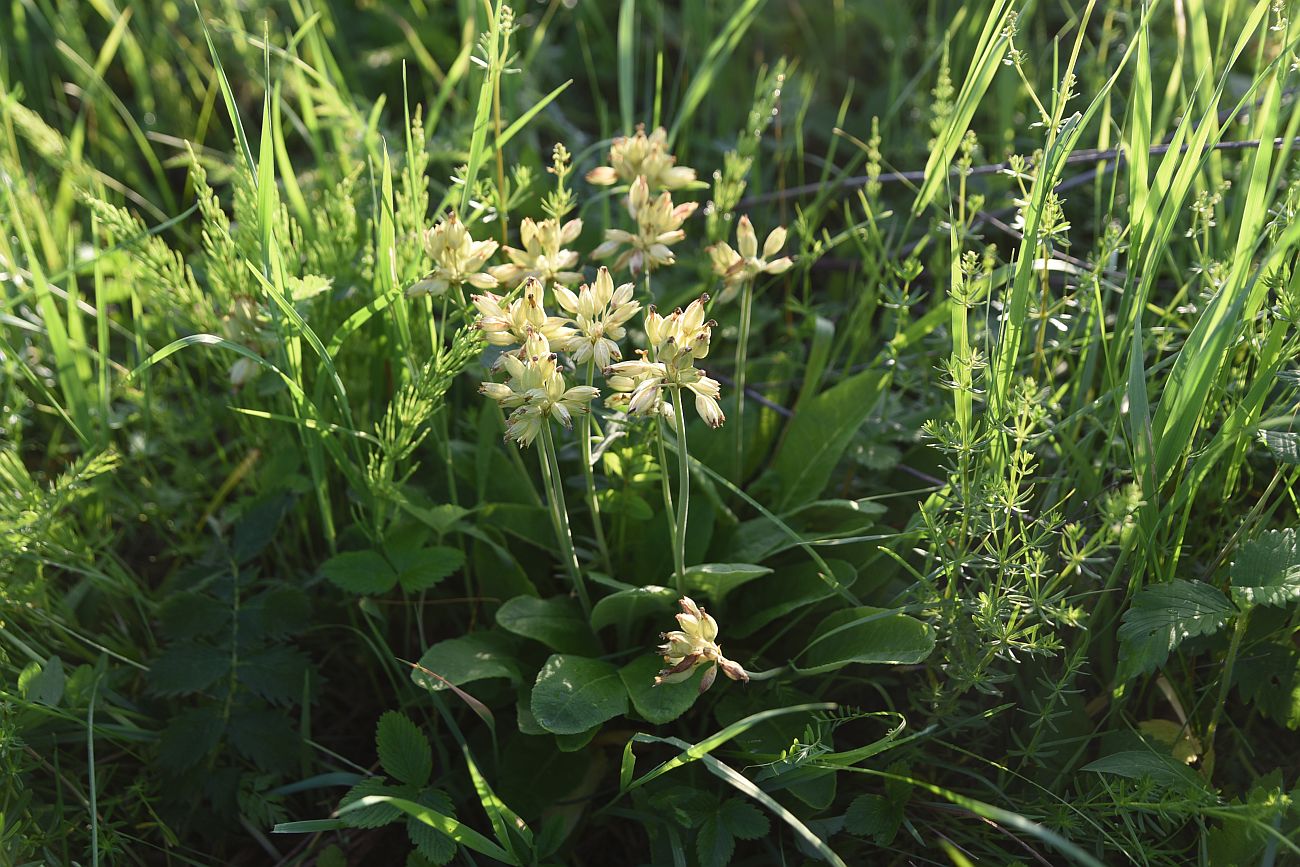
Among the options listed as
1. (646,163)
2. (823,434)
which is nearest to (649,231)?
(646,163)

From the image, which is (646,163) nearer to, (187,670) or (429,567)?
(429,567)

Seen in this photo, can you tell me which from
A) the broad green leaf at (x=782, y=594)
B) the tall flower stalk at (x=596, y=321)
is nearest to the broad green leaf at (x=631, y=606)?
the broad green leaf at (x=782, y=594)

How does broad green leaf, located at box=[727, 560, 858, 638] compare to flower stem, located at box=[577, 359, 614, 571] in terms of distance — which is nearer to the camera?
flower stem, located at box=[577, 359, 614, 571]

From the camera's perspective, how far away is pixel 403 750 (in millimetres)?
1517

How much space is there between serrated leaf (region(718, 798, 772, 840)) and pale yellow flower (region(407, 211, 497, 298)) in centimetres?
82

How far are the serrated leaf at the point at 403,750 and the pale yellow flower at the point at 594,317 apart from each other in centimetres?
61

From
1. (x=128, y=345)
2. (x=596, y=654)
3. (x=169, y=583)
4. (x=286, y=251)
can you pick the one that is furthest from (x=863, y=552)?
(x=128, y=345)

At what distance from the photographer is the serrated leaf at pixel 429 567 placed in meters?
1.62

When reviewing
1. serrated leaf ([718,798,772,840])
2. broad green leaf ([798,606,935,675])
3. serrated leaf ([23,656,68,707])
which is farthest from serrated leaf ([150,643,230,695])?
broad green leaf ([798,606,935,675])

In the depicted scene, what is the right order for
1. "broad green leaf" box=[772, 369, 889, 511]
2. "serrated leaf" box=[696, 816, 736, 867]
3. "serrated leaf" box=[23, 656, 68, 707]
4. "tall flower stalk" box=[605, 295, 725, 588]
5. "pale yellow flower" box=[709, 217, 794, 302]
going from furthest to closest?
"broad green leaf" box=[772, 369, 889, 511], "pale yellow flower" box=[709, 217, 794, 302], "serrated leaf" box=[23, 656, 68, 707], "serrated leaf" box=[696, 816, 736, 867], "tall flower stalk" box=[605, 295, 725, 588]

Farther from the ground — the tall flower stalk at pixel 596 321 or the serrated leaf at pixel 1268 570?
the tall flower stalk at pixel 596 321

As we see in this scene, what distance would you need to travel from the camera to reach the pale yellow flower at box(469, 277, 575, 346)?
1370mm

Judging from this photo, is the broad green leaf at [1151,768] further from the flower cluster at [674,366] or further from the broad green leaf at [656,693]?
the flower cluster at [674,366]

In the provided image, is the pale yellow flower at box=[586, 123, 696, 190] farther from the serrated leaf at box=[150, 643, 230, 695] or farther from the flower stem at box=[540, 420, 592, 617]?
the serrated leaf at box=[150, 643, 230, 695]
